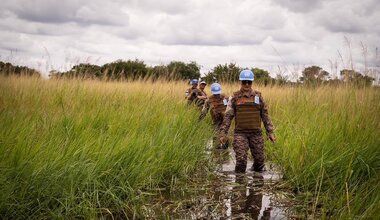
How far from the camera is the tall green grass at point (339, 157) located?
11.6 ft

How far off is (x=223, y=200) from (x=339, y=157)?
1474 mm

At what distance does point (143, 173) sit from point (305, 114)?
403 cm

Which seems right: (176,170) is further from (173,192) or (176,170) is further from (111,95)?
(111,95)

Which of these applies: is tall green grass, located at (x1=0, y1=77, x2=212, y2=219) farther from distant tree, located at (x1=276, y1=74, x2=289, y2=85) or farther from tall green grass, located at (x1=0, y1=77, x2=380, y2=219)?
distant tree, located at (x1=276, y1=74, x2=289, y2=85)

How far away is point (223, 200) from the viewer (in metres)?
4.40

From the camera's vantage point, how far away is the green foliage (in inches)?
336

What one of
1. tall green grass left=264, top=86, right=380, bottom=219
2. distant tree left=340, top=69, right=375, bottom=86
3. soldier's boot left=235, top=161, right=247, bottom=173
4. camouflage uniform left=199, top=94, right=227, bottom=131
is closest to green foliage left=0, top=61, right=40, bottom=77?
camouflage uniform left=199, top=94, right=227, bottom=131

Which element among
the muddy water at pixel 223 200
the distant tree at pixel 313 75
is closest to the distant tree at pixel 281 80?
the distant tree at pixel 313 75

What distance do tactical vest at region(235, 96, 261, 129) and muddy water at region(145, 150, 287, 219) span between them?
0.99m

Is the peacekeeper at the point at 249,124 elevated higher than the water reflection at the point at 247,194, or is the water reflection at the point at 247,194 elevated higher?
the peacekeeper at the point at 249,124

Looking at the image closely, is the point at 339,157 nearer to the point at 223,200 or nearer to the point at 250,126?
the point at 223,200

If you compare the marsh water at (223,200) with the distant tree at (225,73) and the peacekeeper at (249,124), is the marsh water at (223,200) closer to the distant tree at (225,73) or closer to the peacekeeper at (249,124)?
the peacekeeper at (249,124)

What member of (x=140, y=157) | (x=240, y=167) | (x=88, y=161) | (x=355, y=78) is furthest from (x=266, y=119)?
(x=88, y=161)

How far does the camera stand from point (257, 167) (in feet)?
20.3
